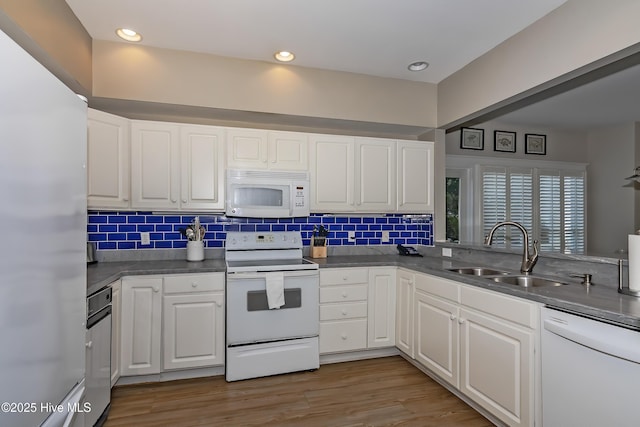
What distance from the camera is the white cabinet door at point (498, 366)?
185 centimetres

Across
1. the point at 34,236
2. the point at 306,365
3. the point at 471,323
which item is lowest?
the point at 306,365

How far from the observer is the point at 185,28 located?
262cm

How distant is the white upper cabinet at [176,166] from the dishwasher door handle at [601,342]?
8.26ft

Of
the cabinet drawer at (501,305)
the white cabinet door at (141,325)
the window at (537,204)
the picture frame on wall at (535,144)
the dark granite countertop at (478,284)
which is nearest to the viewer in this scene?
the dark granite countertop at (478,284)

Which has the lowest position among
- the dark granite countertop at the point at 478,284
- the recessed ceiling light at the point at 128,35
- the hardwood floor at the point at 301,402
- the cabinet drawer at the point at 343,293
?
the hardwood floor at the point at 301,402

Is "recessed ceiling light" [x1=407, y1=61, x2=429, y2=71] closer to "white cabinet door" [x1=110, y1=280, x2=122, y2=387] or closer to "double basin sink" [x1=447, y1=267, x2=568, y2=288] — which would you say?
"double basin sink" [x1=447, y1=267, x2=568, y2=288]

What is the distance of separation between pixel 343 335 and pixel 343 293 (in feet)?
1.17

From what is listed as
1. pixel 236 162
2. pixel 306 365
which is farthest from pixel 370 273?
pixel 236 162

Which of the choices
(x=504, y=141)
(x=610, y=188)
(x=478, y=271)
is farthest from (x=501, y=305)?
(x=610, y=188)

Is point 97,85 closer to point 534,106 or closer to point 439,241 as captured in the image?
point 439,241

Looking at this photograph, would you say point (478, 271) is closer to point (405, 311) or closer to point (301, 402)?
point (405, 311)

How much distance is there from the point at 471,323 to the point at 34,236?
2249mm

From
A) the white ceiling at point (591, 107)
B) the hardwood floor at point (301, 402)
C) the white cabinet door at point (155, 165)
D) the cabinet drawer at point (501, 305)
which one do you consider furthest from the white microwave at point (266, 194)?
the white ceiling at point (591, 107)

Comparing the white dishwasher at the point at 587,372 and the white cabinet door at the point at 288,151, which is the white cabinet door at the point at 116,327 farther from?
the white dishwasher at the point at 587,372
